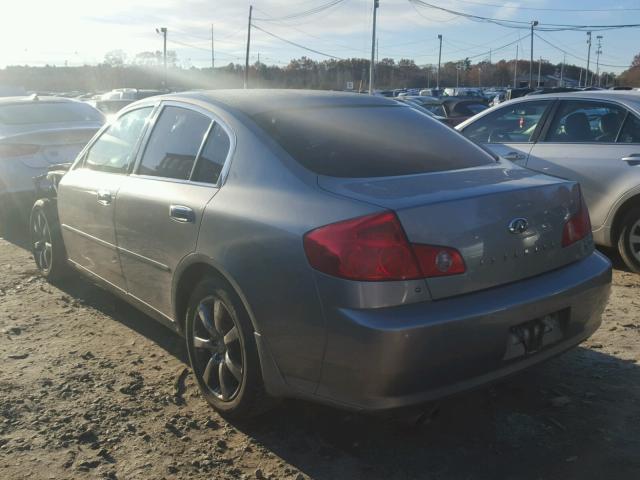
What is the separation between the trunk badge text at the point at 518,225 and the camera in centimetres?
270

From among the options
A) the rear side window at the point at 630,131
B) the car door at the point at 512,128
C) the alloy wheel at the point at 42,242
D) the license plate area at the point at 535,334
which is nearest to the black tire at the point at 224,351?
the license plate area at the point at 535,334

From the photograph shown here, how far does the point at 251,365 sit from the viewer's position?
2910 mm

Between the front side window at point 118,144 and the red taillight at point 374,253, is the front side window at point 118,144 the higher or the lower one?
the higher one

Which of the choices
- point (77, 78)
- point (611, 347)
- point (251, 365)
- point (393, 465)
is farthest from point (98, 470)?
point (77, 78)

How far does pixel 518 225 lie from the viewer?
2729 mm

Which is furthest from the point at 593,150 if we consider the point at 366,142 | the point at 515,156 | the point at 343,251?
the point at 343,251

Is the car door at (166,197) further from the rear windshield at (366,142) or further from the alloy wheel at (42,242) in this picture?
the alloy wheel at (42,242)

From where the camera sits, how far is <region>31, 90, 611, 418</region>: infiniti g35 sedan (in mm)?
2445

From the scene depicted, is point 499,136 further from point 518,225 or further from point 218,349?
point 218,349

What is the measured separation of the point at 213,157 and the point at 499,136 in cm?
404

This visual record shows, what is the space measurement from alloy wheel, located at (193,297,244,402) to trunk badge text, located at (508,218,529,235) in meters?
1.29

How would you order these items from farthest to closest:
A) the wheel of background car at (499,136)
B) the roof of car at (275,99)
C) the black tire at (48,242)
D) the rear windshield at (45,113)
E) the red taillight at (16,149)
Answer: the rear windshield at (45,113) → the red taillight at (16,149) → the wheel of background car at (499,136) → the black tire at (48,242) → the roof of car at (275,99)

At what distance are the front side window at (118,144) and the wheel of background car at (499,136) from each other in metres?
3.74

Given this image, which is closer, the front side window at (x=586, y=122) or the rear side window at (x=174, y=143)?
the rear side window at (x=174, y=143)
